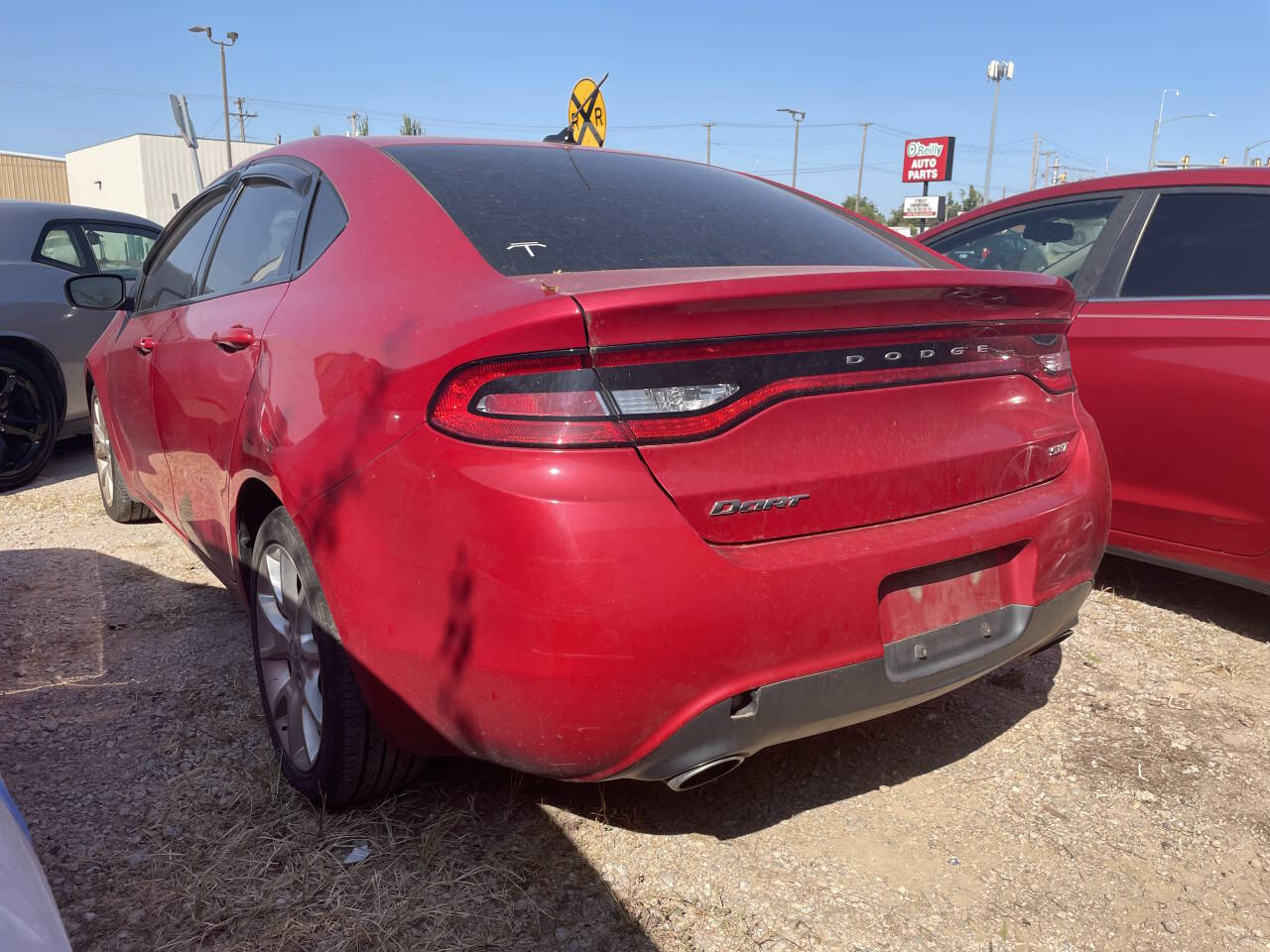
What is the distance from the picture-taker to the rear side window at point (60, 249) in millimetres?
5942

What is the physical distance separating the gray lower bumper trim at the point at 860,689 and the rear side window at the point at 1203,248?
6.05ft

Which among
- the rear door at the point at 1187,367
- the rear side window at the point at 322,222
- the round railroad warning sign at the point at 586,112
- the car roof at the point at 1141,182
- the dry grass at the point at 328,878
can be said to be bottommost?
the dry grass at the point at 328,878

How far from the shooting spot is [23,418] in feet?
18.4

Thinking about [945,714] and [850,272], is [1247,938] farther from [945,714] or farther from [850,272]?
[850,272]

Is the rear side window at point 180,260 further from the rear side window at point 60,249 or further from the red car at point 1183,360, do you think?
the red car at point 1183,360

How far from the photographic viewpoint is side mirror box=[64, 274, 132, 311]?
4125 mm

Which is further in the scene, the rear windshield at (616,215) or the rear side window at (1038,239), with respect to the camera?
the rear side window at (1038,239)

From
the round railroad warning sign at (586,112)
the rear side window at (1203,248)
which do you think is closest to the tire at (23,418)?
the round railroad warning sign at (586,112)

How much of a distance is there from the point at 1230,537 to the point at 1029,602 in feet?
5.42

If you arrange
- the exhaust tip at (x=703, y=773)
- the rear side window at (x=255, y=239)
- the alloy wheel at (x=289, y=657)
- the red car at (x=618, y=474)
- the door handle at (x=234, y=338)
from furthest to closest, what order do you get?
the rear side window at (x=255, y=239), the door handle at (x=234, y=338), the alloy wheel at (x=289, y=657), the exhaust tip at (x=703, y=773), the red car at (x=618, y=474)

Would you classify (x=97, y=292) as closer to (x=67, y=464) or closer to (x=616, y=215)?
(x=67, y=464)

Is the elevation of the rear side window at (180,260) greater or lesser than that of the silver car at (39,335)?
greater

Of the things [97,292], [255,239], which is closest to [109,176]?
[97,292]

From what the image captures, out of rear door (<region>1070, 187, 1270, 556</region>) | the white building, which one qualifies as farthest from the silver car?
the white building
